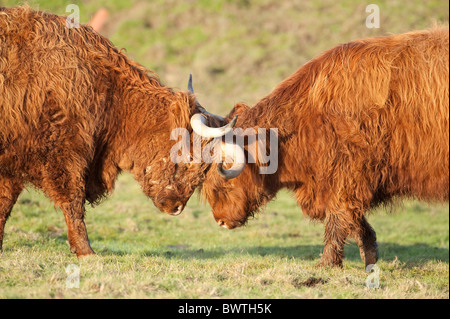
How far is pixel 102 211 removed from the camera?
34.0ft

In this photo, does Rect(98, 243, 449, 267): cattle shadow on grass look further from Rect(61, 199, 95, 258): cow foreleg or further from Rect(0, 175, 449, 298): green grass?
Rect(61, 199, 95, 258): cow foreleg

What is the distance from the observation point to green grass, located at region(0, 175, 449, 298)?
15.8 feet

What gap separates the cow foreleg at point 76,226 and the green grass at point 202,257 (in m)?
0.17

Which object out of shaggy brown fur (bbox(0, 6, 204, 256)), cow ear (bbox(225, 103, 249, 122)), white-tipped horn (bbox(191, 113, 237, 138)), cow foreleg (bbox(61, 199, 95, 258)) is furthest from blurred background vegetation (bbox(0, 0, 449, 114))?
cow foreleg (bbox(61, 199, 95, 258))

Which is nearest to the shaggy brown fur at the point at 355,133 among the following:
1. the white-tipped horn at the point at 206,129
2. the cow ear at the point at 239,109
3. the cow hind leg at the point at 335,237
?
the cow hind leg at the point at 335,237

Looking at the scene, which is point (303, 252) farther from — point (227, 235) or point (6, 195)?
point (6, 195)

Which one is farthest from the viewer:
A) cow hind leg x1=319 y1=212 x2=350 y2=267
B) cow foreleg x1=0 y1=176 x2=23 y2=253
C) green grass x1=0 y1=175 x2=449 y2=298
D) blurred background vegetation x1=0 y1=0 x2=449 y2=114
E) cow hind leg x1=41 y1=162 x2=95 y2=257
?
blurred background vegetation x1=0 y1=0 x2=449 y2=114

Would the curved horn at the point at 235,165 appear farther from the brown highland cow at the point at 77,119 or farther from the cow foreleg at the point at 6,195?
the cow foreleg at the point at 6,195

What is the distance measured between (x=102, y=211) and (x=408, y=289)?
6.29 metres

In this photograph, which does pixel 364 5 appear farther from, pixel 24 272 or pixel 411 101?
pixel 24 272

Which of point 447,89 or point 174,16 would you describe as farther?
point 174,16

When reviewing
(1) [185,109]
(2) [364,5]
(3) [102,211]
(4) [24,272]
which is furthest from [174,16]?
(4) [24,272]

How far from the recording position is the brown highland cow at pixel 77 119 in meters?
5.77

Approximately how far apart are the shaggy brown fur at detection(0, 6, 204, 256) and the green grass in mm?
649
